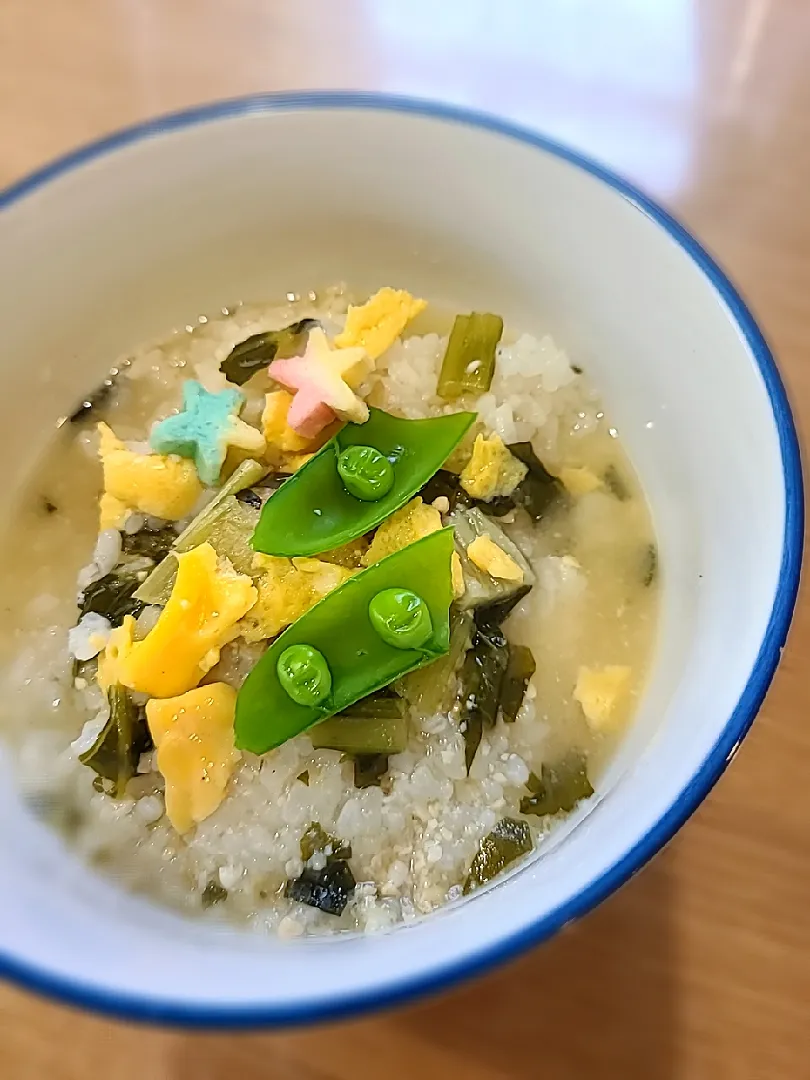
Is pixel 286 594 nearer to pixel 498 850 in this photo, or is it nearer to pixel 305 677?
pixel 305 677

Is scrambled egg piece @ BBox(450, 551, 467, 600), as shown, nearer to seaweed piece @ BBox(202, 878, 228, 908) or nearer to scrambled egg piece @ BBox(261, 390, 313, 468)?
scrambled egg piece @ BBox(261, 390, 313, 468)

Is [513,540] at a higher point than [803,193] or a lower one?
lower

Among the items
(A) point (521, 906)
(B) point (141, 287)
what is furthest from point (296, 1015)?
(B) point (141, 287)

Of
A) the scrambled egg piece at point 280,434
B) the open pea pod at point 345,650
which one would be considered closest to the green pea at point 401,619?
the open pea pod at point 345,650

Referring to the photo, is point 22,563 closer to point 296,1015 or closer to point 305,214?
point 305,214

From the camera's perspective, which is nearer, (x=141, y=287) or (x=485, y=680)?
(x=485, y=680)

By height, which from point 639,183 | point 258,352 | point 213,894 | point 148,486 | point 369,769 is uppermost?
point 639,183

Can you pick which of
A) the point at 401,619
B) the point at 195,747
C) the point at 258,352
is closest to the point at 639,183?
the point at 258,352

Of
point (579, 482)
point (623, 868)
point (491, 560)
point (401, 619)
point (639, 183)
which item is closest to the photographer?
point (623, 868)
